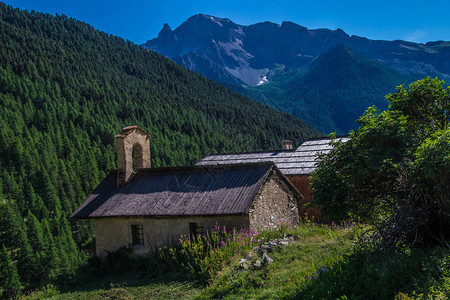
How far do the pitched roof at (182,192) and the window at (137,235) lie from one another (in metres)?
0.82

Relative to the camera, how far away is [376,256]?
23.9 feet

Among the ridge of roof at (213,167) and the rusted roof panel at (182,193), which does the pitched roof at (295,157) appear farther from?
the rusted roof panel at (182,193)

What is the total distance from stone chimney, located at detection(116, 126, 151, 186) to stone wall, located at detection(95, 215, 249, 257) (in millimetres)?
2507

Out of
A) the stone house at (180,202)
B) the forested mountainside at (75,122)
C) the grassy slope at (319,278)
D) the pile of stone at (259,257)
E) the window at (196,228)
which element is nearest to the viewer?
the grassy slope at (319,278)

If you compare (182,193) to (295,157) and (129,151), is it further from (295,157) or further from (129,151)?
(295,157)

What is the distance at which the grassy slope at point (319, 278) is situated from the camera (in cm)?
635

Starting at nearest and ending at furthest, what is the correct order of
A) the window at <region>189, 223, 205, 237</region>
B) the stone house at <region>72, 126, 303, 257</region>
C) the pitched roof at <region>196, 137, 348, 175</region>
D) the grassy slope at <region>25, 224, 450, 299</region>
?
the grassy slope at <region>25, 224, 450, 299</region>, the stone house at <region>72, 126, 303, 257</region>, the window at <region>189, 223, 205, 237</region>, the pitched roof at <region>196, 137, 348, 175</region>

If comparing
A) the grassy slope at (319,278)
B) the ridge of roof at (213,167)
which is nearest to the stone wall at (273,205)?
the ridge of roof at (213,167)

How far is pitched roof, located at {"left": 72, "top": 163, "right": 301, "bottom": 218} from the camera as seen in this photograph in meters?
14.1

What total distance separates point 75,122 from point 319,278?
342 ft

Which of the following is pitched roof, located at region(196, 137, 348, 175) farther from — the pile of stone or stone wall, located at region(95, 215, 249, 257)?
the pile of stone

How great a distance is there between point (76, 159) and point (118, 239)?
70.7 m

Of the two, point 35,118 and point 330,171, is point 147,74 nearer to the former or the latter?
point 35,118

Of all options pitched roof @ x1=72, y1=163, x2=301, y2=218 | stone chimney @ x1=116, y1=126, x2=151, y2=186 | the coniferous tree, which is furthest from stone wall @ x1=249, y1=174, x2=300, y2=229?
the coniferous tree
